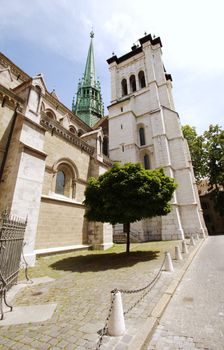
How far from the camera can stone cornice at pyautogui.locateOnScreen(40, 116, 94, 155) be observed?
12.3 m

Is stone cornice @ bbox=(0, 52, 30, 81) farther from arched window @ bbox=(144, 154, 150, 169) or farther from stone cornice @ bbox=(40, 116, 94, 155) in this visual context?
arched window @ bbox=(144, 154, 150, 169)

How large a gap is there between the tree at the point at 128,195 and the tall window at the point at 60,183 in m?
3.58

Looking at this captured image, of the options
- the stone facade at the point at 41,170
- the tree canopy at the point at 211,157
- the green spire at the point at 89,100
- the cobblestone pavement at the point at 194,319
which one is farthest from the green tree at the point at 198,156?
the cobblestone pavement at the point at 194,319

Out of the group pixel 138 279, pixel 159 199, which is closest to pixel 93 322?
pixel 138 279

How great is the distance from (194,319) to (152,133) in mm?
22704

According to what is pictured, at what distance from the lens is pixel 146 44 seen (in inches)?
1134

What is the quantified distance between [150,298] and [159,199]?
5432 mm

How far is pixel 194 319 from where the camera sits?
334 cm

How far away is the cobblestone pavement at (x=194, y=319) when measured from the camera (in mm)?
2693

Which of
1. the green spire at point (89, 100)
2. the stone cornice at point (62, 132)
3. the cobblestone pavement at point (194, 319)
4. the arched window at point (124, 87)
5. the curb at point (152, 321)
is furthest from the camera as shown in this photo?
the green spire at point (89, 100)

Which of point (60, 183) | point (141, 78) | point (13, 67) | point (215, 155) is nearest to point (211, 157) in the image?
point (215, 155)

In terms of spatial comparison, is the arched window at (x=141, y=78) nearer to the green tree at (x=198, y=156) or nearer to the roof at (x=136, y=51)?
the roof at (x=136, y=51)

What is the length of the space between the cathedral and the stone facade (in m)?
0.05

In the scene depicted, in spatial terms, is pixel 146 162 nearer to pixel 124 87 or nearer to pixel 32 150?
pixel 124 87
